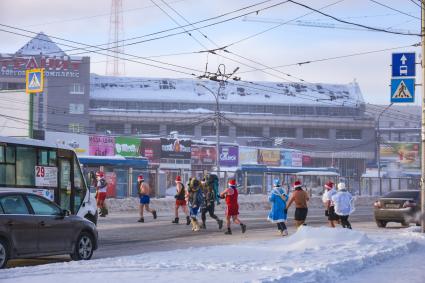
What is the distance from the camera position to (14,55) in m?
94.6

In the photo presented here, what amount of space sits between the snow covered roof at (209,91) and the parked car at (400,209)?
7529 centimetres

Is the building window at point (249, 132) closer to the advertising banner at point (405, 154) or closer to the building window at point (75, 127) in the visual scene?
the advertising banner at point (405, 154)

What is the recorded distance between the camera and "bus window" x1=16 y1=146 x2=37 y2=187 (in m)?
18.1

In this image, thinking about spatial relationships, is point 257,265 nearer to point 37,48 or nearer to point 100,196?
point 100,196

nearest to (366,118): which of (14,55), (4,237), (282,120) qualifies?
(282,120)

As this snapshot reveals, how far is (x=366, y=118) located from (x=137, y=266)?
311 feet

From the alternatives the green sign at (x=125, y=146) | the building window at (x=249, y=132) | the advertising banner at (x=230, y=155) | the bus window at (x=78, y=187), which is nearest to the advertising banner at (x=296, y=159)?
the advertising banner at (x=230, y=155)

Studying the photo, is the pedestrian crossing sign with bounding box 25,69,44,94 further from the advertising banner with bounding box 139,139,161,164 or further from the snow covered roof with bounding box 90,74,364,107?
the snow covered roof with bounding box 90,74,364,107

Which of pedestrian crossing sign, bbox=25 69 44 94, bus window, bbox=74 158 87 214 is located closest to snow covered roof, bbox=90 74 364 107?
pedestrian crossing sign, bbox=25 69 44 94

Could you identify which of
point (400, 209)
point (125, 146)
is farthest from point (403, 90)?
point (125, 146)

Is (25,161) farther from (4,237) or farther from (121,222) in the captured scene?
(121,222)

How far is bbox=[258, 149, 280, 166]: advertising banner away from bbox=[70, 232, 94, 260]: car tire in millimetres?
61282

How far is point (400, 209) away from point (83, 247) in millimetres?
14693

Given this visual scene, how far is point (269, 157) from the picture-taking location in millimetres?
77562
